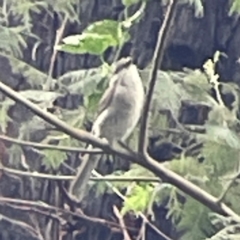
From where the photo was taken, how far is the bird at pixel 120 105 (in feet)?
6.05

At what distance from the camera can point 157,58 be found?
1.16m

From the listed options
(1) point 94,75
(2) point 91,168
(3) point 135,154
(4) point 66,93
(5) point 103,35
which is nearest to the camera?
(5) point 103,35

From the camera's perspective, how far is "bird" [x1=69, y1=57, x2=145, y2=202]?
1.84 metres

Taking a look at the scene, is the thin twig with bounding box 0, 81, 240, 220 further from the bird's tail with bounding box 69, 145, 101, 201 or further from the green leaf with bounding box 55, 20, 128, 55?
the bird's tail with bounding box 69, 145, 101, 201

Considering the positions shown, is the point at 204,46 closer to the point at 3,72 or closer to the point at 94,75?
the point at 3,72

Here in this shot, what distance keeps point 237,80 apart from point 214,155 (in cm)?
78

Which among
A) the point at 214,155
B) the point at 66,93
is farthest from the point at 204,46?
the point at 214,155

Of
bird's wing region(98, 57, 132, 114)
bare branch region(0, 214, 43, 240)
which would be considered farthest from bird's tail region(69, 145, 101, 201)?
bare branch region(0, 214, 43, 240)

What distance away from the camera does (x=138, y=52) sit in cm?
291

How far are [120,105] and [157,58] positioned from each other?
0.73 metres

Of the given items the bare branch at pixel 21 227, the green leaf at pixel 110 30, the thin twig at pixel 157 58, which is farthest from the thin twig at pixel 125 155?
the bare branch at pixel 21 227

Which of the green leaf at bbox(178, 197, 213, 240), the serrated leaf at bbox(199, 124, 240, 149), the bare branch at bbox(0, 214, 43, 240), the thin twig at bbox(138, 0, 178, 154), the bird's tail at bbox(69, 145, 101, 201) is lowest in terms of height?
the bare branch at bbox(0, 214, 43, 240)

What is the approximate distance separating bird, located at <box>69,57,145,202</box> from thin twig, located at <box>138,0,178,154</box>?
21.6 inches

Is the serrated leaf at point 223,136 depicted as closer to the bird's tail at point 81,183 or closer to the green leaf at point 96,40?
the bird's tail at point 81,183
